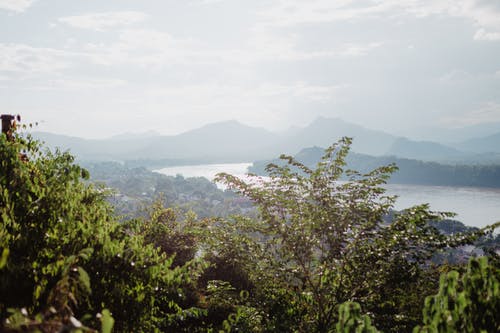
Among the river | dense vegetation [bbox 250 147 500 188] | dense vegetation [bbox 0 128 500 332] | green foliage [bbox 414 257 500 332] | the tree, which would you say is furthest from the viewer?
dense vegetation [bbox 250 147 500 188]

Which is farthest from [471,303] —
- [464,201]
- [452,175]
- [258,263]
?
[452,175]

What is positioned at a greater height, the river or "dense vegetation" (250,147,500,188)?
"dense vegetation" (250,147,500,188)

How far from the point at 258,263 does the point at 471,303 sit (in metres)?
5.39

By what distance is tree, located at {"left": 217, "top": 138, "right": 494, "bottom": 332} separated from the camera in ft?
22.2

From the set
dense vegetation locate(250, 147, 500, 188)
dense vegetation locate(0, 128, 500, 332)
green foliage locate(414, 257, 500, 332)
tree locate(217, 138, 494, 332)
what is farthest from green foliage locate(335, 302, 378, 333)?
dense vegetation locate(250, 147, 500, 188)

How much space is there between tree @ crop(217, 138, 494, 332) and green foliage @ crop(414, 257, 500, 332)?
3.74 meters

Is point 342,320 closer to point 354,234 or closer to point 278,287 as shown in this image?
point 354,234

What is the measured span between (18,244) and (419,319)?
20.1 feet

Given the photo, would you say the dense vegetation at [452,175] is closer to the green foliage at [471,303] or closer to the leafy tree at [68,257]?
the leafy tree at [68,257]

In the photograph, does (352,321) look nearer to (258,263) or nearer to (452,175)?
(258,263)

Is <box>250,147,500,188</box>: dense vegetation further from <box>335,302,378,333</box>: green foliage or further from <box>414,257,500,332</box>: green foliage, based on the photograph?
<box>414,257,500,332</box>: green foliage

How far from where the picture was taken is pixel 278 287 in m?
8.05

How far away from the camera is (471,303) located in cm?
271

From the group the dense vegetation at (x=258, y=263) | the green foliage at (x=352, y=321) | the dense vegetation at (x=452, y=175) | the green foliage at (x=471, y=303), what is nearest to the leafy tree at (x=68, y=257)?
the dense vegetation at (x=258, y=263)
